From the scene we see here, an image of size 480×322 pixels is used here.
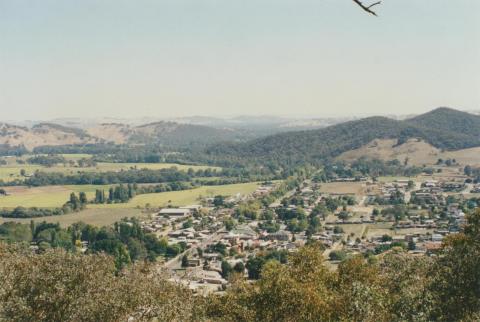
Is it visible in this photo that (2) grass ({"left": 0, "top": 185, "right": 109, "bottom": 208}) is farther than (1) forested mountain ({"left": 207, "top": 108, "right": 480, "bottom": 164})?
No

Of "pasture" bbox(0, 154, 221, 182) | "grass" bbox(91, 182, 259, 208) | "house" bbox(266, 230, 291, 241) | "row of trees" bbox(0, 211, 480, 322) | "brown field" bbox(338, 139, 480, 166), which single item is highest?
"row of trees" bbox(0, 211, 480, 322)

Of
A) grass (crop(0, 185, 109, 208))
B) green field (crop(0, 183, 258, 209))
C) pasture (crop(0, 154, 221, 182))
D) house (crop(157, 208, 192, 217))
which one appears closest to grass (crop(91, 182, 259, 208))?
green field (crop(0, 183, 258, 209))

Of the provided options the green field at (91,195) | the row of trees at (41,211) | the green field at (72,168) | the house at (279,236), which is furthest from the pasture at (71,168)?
the house at (279,236)

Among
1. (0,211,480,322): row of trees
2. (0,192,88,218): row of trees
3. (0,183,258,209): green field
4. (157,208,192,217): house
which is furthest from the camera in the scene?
(0,183,258,209): green field

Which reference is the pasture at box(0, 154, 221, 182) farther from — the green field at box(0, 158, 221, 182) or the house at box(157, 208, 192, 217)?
the house at box(157, 208, 192, 217)

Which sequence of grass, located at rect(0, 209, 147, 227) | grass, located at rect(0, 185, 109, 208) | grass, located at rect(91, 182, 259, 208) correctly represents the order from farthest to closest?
grass, located at rect(91, 182, 259, 208) → grass, located at rect(0, 185, 109, 208) → grass, located at rect(0, 209, 147, 227)

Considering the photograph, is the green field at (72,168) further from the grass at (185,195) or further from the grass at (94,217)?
the grass at (94,217)

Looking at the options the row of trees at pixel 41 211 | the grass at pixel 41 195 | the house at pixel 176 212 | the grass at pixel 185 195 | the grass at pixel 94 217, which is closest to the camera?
the grass at pixel 94 217

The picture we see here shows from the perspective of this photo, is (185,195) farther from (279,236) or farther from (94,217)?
(279,236)

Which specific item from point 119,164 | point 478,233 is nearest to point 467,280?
point 478,233
